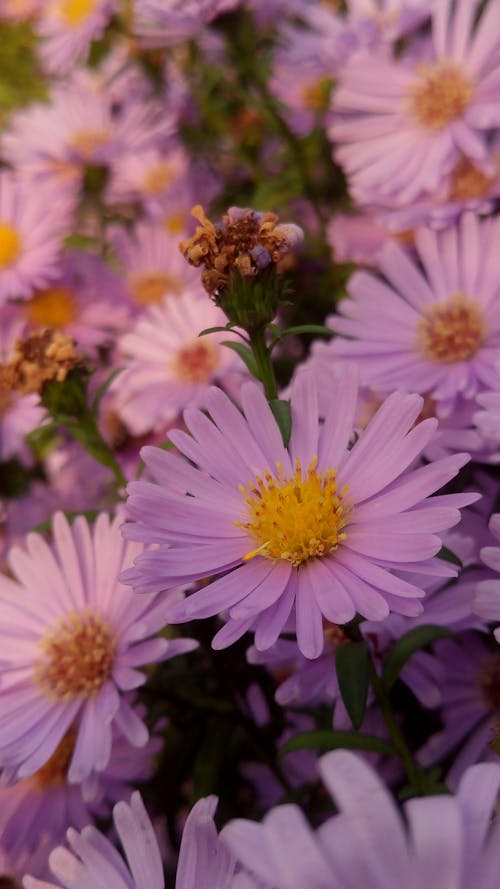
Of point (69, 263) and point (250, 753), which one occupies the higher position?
point (69, 263)

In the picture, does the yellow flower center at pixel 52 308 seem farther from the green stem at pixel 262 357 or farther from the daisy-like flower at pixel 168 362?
the green stem at pixel 262 357

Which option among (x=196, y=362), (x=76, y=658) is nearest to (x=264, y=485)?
(x=76, y=658)

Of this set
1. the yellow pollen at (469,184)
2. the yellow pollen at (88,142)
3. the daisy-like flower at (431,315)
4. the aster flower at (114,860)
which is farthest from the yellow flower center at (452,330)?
the yellow pollen at (88,142)

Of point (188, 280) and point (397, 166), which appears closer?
point (397, 166)

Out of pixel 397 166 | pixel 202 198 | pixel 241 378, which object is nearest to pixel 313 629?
pixel 241 378

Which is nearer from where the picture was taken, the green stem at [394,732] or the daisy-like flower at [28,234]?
the green stem at [394,732]

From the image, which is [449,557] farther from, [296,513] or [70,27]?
[70,27]

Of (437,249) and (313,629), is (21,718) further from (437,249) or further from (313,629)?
(437,249)
